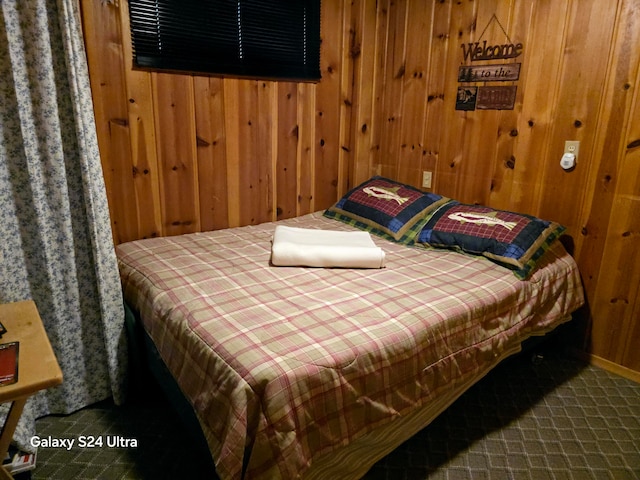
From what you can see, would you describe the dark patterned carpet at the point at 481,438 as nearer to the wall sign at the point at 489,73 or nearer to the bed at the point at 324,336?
the bed at the point at 324,336

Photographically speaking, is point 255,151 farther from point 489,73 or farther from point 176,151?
point 489,73

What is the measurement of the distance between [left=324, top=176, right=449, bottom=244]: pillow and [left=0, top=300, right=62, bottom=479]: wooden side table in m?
1.74

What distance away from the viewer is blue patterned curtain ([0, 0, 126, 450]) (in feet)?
5.30

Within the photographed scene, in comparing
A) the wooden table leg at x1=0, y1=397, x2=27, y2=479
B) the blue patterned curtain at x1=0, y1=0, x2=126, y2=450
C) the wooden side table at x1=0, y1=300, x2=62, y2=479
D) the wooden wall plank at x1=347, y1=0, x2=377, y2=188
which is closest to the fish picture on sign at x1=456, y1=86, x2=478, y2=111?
the wooden wall plank at x1=347, y1=0, x2=377, y2=188

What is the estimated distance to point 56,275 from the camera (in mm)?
1801

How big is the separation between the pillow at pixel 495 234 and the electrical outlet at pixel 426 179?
0.52 metres

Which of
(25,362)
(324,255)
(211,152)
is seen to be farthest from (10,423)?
(211,152)

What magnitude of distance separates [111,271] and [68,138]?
0.55 meters

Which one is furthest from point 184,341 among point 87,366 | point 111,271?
point 87,366

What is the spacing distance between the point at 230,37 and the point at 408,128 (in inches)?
50.5

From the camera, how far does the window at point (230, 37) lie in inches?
88.0

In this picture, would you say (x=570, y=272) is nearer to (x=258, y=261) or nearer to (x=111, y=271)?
(x=258, y=261)

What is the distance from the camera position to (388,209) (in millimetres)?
2623

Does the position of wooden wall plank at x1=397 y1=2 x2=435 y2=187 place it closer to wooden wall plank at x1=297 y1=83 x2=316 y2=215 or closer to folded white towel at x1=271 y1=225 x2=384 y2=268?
wooden wall plank at x1=297 y1=83 x2=316 y2=215
